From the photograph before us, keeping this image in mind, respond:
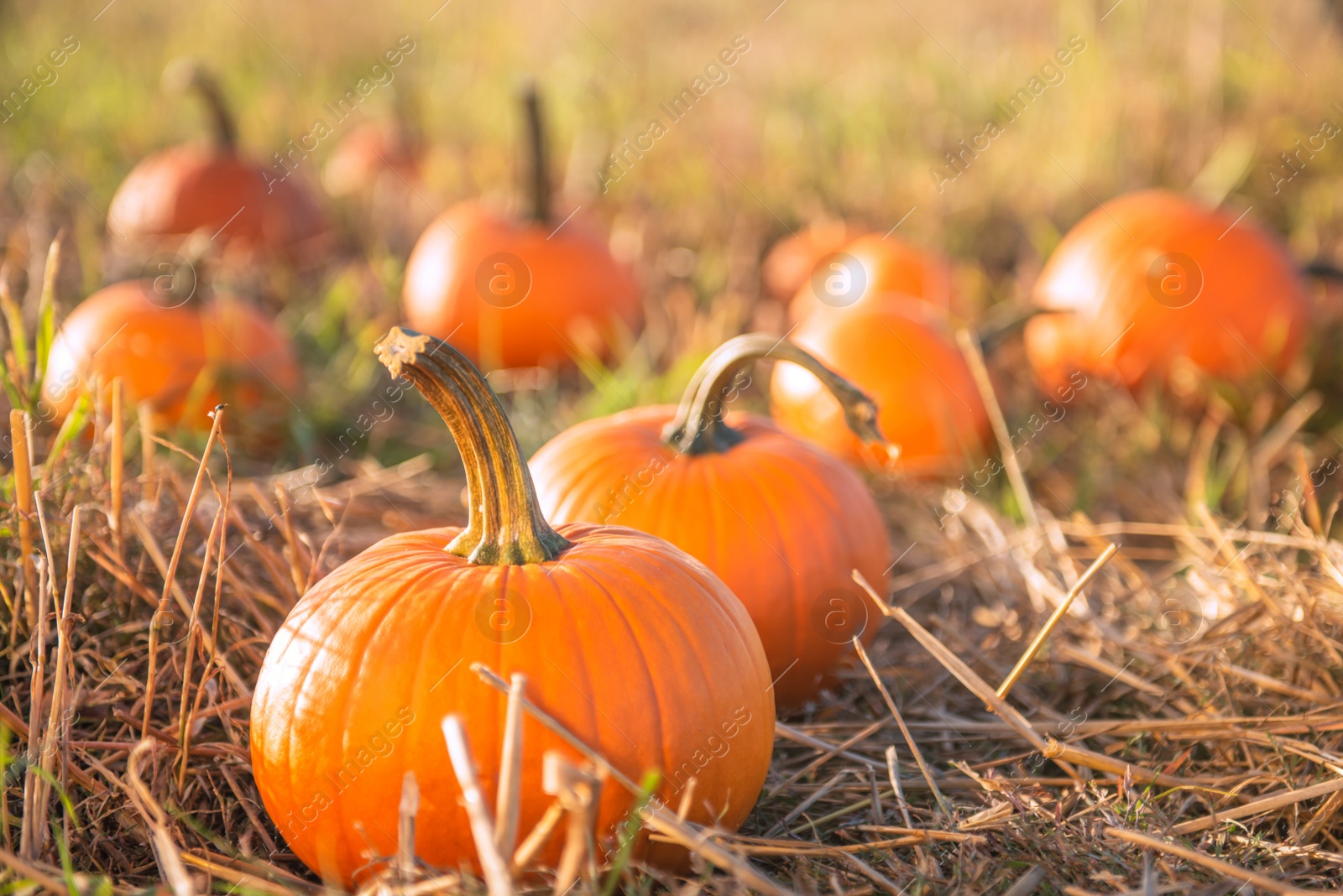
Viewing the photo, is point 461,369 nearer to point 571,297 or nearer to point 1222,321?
point 571,297

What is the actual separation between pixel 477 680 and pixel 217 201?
423 centimetres

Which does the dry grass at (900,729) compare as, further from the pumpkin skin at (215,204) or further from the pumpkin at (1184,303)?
the pumpkin skin at (215,204)

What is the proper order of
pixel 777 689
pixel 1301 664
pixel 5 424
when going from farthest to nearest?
pixel 5 424 < pixel 777 689 < pixel 1301 664

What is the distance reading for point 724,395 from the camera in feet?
7.83

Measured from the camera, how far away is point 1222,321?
411 centimetres

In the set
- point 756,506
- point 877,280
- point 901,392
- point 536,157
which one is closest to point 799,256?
point 877,280

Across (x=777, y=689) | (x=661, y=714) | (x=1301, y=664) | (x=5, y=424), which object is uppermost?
(x=5, y=424)

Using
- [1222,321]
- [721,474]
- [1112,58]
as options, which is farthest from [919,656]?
[1112,58]

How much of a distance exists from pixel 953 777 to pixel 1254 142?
505cm

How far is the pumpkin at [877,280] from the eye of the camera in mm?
4500

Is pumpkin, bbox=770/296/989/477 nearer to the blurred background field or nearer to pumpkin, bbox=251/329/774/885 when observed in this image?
the blurred background field

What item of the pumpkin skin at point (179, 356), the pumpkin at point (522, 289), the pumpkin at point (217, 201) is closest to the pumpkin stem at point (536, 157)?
the pumpkin at point (522, 289)

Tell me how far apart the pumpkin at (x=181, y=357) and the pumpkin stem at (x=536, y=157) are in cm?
122

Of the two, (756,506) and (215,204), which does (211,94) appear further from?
(756,506)
